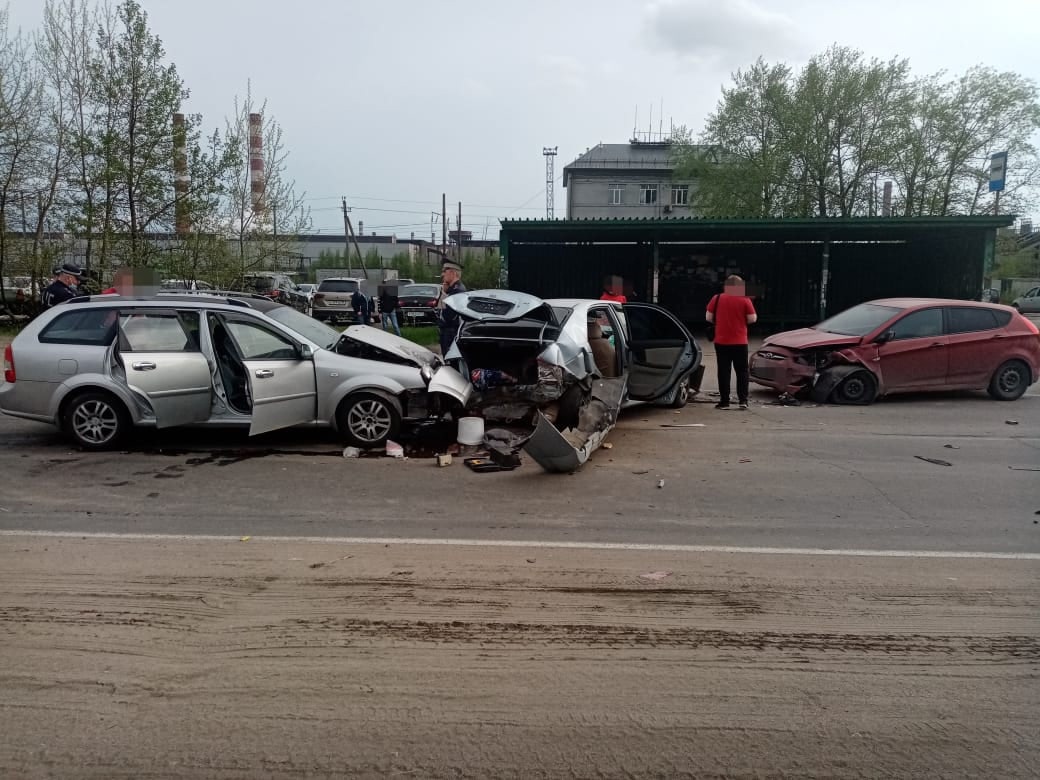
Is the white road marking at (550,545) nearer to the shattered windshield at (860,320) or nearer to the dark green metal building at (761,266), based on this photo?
the shattered windshield at (860,320)

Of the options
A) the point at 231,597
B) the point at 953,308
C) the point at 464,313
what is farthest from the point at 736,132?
the point at 231,597

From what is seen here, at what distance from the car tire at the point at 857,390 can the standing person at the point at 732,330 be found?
4.90 feet

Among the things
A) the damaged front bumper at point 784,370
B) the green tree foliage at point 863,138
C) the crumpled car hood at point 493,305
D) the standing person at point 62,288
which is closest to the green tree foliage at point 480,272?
the green tree foliage at point 863,138

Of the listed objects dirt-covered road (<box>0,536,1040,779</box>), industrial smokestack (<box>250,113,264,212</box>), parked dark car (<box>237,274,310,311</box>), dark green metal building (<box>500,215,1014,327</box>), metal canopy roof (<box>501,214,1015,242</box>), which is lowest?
dirt-covered road (<box>0,536,1040,779</box>)

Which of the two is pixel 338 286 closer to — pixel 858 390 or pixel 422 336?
pixel 422 336

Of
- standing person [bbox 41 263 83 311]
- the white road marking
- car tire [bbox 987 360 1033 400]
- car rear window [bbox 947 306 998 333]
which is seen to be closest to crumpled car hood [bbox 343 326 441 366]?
the white road marking

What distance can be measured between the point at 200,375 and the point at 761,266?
2015cm

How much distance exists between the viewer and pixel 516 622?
419 cm

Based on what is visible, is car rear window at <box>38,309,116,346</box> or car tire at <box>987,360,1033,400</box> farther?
car tire at <box>987,360,1033,400</box>

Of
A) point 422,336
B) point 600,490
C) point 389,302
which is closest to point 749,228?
point 422,336

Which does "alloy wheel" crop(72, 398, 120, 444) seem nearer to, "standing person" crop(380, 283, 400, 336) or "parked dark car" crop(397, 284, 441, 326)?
"standing person" crop(380, 283, 400, 336)

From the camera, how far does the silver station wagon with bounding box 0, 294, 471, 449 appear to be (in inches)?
320

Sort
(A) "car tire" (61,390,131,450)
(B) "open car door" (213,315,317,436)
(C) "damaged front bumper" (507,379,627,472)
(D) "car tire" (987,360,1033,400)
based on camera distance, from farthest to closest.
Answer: (D) "car tire" (987,360,1033,400), (A) "car tire" (61,390,131,450), (B) "open car door" (213,315,317,436), (C) "damaged front bumper" (507,379,627,472)

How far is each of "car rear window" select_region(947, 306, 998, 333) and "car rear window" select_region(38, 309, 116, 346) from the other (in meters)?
11.5
